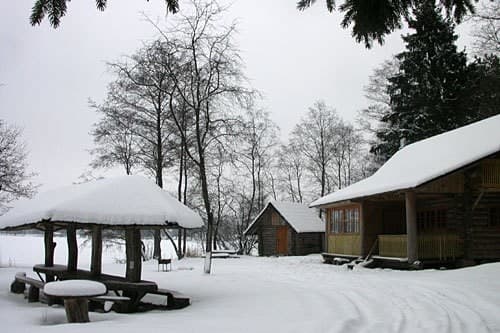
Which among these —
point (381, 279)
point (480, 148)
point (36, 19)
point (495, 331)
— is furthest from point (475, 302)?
point (36, 19)

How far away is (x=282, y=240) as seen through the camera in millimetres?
38875

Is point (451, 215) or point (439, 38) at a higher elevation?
point (439, 38)

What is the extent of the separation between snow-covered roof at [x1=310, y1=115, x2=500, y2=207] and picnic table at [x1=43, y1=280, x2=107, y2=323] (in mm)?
12984

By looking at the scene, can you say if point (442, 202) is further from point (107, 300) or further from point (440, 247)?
point (107, 300)

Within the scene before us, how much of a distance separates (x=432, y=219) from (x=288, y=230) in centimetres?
1681

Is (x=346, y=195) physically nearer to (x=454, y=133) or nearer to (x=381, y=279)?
(x=454, y=133)

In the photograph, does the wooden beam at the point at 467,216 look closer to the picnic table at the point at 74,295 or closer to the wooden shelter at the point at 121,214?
the wooden shelter at the point at 121,214

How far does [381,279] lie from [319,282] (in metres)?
2.18

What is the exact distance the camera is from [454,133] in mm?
23891

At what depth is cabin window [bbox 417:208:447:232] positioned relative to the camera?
22138 millimetres

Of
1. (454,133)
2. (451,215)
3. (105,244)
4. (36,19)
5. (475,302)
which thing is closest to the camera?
(36,19)

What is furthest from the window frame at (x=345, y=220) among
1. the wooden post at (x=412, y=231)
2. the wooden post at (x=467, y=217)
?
the wooden post at (x=467, y=217)

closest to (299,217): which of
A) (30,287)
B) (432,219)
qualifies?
(432,219)

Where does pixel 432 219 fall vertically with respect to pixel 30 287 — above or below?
above
